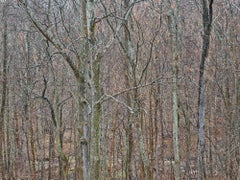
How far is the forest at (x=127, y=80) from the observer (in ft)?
20.5

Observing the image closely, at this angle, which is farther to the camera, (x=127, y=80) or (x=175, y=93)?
(x=127, y=80)

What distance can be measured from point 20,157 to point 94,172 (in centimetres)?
1289

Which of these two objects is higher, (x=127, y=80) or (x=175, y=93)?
(x=127, y=80)

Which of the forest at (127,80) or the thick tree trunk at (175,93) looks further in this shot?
the thick tree trunk at (175,93)

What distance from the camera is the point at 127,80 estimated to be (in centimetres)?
1090

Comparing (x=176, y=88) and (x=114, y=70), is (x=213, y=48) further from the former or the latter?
(x=176, y=88)

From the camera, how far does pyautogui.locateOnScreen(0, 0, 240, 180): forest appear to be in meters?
6.26

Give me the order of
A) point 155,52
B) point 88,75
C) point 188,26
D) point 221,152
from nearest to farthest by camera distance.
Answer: point 88,75
point 155,52
point 221,152
point 188,26

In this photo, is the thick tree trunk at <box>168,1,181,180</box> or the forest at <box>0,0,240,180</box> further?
the thick tree trunk at <box>168,1,181,180</box>

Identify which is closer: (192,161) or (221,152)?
(221,152)

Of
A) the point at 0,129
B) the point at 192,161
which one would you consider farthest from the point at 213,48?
the point at 0,129

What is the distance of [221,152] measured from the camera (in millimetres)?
14531

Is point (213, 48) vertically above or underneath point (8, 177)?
above

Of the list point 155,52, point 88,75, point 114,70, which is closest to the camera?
point 88,75
